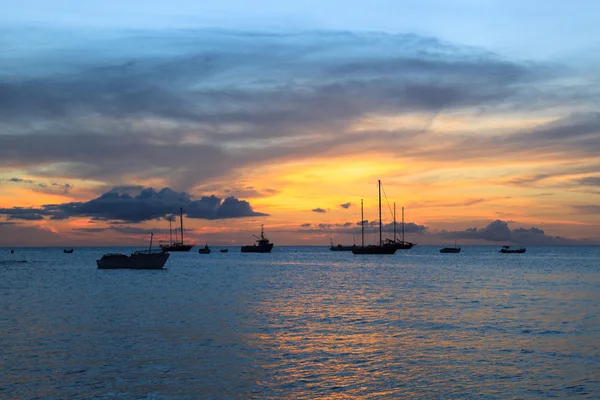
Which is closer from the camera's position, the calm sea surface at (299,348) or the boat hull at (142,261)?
the calm sea surface at (299,348)

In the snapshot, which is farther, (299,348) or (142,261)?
(142,261)

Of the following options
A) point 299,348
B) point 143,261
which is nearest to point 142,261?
point 143,261

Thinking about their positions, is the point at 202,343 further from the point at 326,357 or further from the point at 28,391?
the point at 28,391

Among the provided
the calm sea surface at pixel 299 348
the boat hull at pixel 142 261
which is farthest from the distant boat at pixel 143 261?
the calm sea surface at pixel 299 348

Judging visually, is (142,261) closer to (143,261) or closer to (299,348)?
(143,261)

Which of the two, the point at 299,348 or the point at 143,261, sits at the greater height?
the point at 143,261

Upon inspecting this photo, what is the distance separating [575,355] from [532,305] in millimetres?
25003

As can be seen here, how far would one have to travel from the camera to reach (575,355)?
29.4 metres

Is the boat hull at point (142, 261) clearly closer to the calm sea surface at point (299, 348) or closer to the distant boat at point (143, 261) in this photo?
the distant boat at point (143, 261)

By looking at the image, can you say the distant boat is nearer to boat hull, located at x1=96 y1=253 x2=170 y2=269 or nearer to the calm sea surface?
boat hull, located at x1=96 y1=253 x2=170 y2=269

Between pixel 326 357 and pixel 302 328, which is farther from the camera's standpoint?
pixel 302 328

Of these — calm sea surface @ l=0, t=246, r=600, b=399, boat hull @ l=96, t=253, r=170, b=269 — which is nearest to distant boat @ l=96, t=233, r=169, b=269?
boat hull @ l=96, t=253, r=170, b=269

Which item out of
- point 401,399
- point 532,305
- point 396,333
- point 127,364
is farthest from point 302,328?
point 532,305

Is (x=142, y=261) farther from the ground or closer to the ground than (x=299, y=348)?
farther from the ground
